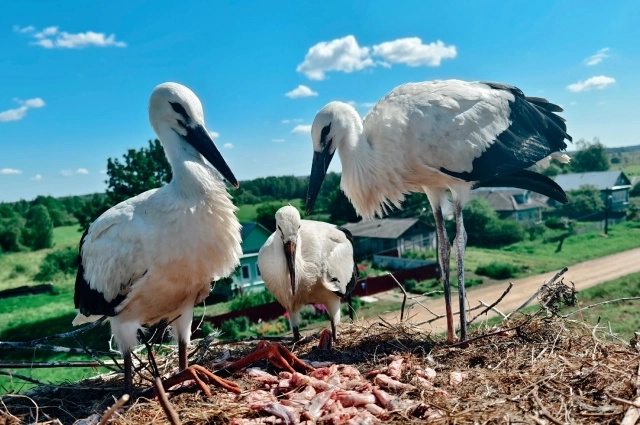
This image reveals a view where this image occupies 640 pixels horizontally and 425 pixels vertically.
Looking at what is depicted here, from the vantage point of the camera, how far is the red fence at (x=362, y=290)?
13430 millimetres

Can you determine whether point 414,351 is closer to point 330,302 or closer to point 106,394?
point 330,302

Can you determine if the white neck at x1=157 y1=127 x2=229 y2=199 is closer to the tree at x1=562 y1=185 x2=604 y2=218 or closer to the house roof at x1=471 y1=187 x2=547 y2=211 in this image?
the house roof at x1=471 y1=187 x2=547 y2=211

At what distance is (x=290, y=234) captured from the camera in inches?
132

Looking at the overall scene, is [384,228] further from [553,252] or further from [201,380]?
[201,380]

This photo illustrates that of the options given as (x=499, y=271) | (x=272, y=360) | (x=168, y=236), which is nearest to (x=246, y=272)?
(x=499, y=271)

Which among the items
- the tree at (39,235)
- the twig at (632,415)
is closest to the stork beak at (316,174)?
the twig at (632,415)

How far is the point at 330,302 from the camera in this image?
3.89 metres

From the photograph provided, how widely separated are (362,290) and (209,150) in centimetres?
1391

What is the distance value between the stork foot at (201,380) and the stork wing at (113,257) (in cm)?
49

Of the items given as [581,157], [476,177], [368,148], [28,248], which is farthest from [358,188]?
[581,157]

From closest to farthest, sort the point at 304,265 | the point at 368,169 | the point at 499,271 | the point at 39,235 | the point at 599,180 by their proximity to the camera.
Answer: the point at 368,169, the point at 304,265, the point at 499,271, the point at 39,235, the point at 599,180

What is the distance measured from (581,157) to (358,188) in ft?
169

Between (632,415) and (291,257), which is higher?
(291,257)

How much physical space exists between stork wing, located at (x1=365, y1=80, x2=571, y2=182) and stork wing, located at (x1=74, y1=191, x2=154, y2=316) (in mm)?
1628
